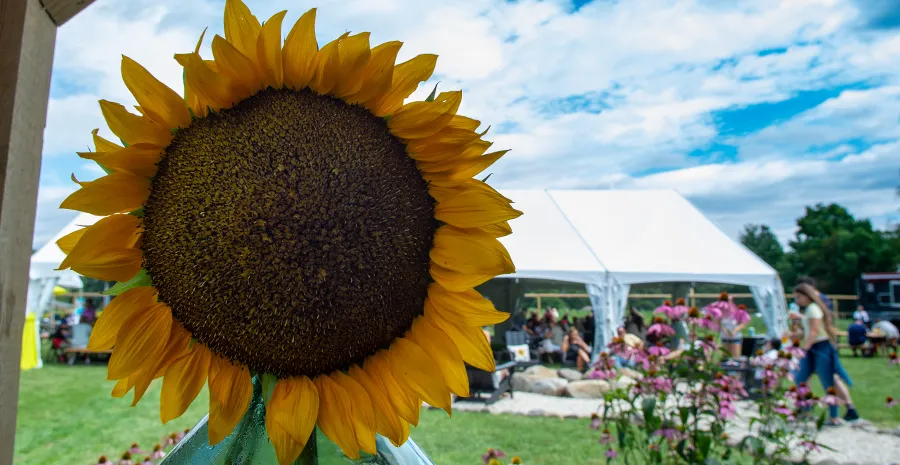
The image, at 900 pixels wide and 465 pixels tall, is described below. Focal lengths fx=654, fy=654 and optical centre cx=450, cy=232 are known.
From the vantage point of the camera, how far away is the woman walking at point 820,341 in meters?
7.01

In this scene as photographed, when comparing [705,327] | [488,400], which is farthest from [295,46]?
[488,400]

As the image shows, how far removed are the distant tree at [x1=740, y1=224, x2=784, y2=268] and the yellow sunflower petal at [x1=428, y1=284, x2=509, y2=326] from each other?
55.4m

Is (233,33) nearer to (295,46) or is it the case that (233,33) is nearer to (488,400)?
(295,46)

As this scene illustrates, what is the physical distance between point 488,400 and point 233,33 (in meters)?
7.88

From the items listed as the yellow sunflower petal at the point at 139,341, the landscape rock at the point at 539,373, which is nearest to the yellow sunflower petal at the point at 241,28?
the yellow sunflower petal at the point at 139,341

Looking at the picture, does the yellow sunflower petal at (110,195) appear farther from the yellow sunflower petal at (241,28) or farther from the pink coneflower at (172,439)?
the pink coneflower at (172,439)

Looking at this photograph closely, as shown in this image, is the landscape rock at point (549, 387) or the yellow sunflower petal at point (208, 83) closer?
the yellow sunflower petal at point (208, 83)

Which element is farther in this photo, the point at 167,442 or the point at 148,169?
the point at 167,442

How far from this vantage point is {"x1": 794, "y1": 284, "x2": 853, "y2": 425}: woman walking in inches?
276

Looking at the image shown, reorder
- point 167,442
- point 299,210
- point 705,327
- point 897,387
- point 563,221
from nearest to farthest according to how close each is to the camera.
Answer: point 299,210 < point 167,442 < point 705,327 < point 897,387 < point 563,221

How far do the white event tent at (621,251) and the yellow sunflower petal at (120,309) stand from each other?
30.0 ft

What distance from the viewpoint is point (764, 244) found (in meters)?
56.8

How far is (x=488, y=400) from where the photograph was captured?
8039 mm

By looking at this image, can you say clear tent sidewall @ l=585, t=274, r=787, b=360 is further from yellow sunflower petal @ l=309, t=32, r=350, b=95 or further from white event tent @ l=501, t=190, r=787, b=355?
yellow sunflower petal @ l=309, t=32, r=350, b=95
